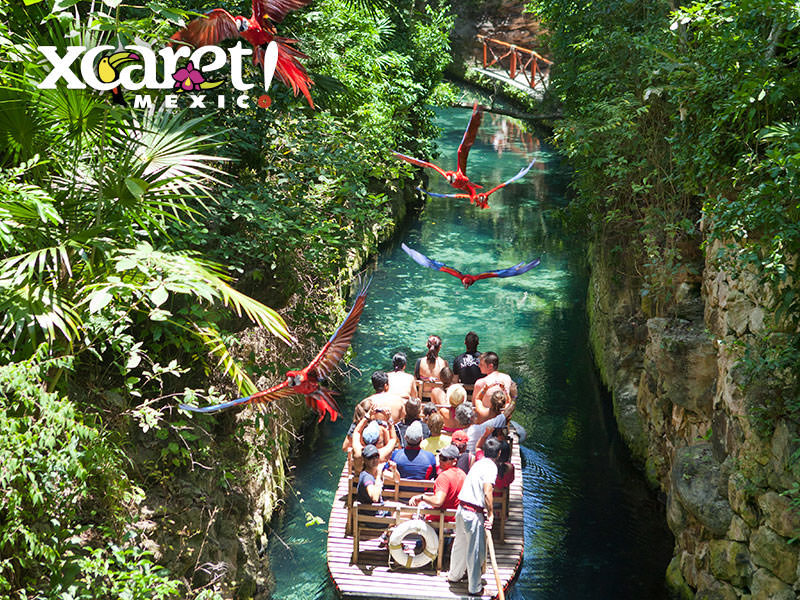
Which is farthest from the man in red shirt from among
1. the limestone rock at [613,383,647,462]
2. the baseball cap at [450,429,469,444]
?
the limestone rock at [613,383,647,462]

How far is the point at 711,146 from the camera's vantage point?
19.8 feet

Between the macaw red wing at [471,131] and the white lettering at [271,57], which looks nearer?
the white lettering at [271,57]

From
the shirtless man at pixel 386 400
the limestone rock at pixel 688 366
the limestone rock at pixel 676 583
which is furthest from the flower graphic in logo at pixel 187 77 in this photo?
the limestone rock at pixel 676 583

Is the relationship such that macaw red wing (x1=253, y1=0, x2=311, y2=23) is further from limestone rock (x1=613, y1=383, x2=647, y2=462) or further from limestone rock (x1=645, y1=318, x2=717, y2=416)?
limestone rock (x1=613, y1=383, x2=647, y2=462)

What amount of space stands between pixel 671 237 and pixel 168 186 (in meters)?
5.18

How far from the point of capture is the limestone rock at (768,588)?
16.7 feet

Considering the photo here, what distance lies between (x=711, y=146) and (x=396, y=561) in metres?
4.16

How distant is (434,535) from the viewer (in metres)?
6.44

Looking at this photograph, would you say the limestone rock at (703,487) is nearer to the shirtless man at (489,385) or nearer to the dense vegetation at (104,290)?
the shirtless man at (489,385)

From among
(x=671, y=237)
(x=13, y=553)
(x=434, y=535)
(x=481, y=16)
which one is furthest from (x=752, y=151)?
(x=481, y=16)

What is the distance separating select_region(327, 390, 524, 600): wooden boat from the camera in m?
6.34

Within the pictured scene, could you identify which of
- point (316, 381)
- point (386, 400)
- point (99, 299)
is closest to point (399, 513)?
point (386, 400)

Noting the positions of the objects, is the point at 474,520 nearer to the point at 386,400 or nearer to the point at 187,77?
the point at 386,400

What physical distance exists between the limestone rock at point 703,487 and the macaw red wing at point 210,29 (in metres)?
4.92
